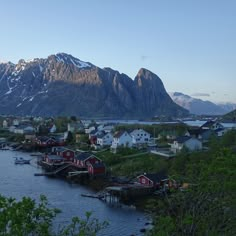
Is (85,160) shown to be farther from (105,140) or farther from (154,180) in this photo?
(105,140)

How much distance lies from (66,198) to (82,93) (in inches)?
4540

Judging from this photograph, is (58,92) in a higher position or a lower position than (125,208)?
higher

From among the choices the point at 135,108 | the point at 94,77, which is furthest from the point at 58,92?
the point at 135,108

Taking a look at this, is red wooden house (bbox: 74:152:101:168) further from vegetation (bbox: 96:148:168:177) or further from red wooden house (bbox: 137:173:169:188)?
red wooden house (bbox: 137:173:169:188)

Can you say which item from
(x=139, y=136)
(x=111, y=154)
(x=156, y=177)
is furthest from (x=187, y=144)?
(x=139, y=136)

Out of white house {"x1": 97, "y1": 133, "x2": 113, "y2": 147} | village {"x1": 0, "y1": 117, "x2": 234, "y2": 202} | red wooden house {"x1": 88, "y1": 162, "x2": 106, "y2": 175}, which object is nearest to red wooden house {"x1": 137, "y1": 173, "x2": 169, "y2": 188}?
village {"x1": 0, "y1": 117, "x2": 234, "y2": 202}

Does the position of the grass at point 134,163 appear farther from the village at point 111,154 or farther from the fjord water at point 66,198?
the fjord water at point 66,198

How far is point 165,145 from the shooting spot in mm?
31719

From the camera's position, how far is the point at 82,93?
133 meters

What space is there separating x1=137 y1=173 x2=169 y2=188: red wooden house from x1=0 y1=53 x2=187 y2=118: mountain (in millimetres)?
99351

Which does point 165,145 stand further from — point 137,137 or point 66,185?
point 66,185

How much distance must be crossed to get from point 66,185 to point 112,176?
2.72 m

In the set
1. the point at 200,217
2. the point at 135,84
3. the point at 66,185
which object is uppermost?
the point at 135,84

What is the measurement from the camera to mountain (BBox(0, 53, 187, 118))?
125062 millimetres
